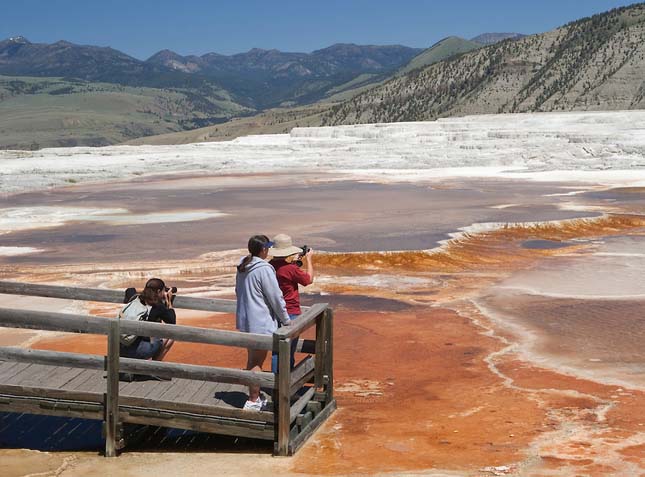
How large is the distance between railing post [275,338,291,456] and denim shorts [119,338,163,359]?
1.22 metres

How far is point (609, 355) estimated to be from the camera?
9.92 m

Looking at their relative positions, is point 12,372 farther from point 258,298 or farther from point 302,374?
point 302,374

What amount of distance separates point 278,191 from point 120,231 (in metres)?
10.5

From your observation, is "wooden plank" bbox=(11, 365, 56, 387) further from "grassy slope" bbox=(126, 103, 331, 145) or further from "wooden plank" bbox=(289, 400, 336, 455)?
"grassy slope" bbox=(126, 103, 331, 145)

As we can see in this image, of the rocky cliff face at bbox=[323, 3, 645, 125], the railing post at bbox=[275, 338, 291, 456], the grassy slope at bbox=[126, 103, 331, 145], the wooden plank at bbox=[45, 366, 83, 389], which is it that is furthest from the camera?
the grassy slope at bbox=[126, 103, 331, 145]

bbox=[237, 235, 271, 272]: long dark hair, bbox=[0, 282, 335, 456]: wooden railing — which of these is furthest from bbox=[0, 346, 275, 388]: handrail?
bbox=[237, 235, 271, 272]: long dark hair

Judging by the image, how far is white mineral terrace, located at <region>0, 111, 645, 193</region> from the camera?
124 feet

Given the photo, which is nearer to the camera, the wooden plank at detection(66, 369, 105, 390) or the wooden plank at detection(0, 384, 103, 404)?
the wooden plank at detection(0, 384, 103, 404)

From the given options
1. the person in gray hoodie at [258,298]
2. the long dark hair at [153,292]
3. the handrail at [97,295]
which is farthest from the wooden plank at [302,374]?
the long dark hair at [153,292]

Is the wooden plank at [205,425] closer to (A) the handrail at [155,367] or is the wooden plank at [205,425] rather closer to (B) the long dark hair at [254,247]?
(A) the handrail at [155,367]

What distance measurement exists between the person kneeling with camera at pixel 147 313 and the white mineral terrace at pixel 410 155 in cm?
2698

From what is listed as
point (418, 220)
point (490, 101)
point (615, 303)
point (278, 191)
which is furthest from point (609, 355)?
point (490, 101)

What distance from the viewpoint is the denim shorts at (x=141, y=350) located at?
7.11 meters

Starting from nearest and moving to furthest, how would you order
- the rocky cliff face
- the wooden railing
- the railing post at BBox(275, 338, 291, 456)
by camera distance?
the railing post at BBox(275, 338, 291, 456)
the wooden railing
the rocky cliff face
